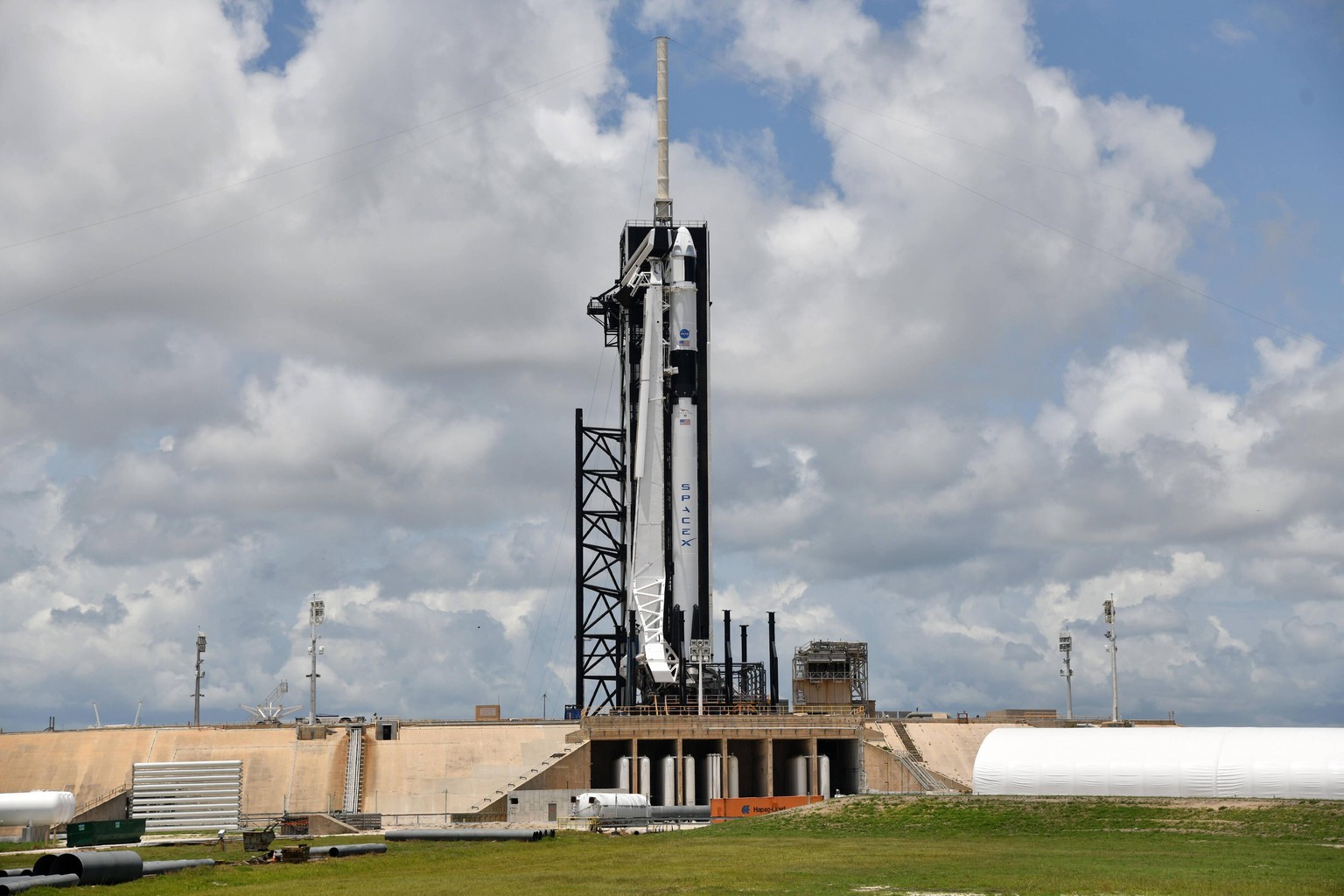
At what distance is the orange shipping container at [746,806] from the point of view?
233ft

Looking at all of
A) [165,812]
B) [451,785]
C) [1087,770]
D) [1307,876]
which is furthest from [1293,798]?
[165,812]

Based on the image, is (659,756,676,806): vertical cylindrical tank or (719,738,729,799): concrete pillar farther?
(719,738,729,799): concrete pillar

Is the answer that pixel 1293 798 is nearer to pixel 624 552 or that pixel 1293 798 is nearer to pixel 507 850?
pixel 507 850

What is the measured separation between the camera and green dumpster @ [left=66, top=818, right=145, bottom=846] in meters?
57.8

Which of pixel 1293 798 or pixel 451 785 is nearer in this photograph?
pixel 1293 798

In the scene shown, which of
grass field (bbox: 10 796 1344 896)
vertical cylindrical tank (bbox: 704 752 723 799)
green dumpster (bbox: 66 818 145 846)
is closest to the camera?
grass field (bbox: 10 796 1344 896)

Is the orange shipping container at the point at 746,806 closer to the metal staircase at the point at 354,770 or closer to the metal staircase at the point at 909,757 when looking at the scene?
the metal staircase at the point at 909,757

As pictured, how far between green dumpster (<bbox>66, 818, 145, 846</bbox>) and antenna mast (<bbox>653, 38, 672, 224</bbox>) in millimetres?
46195

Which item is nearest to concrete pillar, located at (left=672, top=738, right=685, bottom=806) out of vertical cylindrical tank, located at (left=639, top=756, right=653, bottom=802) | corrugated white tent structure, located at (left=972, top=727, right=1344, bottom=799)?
vertical cylindrical tank, located at (left=639, top=756, right=653, bottom=802)

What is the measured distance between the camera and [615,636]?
295 feet

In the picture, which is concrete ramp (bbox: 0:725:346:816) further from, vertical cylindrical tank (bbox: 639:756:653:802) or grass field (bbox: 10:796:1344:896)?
grass field (bbox: 10:796:1344:896)

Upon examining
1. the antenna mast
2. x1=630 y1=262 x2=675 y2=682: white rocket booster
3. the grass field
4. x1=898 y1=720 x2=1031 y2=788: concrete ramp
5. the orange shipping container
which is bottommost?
the grass field

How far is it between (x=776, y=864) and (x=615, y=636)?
44.6 metres

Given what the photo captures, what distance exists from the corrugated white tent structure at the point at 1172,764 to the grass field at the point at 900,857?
206cm
